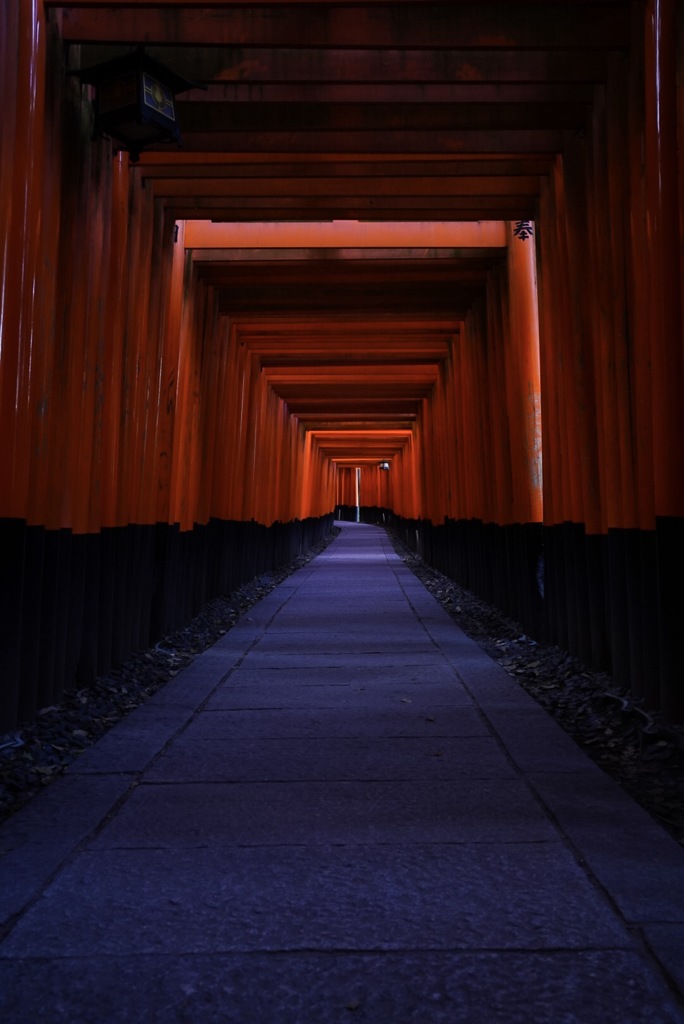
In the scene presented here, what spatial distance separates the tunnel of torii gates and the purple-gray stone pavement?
1.08 metres

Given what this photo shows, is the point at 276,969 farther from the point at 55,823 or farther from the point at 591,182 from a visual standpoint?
the point at 591,182

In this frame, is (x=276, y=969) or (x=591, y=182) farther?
(x=591, y=182)

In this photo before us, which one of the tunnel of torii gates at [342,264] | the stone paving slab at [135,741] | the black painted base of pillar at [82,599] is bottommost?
the stone paving slab at [135,741]

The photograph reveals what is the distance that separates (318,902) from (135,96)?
4167 mm

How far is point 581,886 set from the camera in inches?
108

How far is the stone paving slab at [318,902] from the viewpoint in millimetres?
2410

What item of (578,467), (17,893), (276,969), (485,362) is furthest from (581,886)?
(485,362)

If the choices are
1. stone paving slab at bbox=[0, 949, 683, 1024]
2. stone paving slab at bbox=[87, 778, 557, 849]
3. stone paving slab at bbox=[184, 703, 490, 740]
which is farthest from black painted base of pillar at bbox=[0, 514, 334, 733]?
stone paving slab at bbox=[0, 949, 683, 1024]

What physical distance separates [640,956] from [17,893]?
67.3 inches

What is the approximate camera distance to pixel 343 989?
7.09 ft

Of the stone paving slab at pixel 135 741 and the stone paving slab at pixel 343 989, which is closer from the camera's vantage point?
the stone paving slab at pixel 343 989

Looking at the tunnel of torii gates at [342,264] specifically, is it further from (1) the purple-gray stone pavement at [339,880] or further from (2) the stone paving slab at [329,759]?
(1) the purple-gray stone pavement at [339,880]

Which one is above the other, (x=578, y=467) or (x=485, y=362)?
(x=485, y=362)

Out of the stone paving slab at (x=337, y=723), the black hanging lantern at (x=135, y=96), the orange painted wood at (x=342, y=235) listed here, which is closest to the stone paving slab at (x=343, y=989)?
the stone paving slab at (x=337, y=723)
